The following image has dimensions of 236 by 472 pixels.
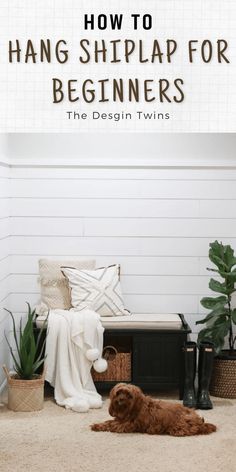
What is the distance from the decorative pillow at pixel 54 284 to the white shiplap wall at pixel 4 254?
9.9 inches

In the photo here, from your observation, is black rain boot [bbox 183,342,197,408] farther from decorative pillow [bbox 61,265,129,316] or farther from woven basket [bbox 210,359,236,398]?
decorative pillow [bbox 61,265,129,316]

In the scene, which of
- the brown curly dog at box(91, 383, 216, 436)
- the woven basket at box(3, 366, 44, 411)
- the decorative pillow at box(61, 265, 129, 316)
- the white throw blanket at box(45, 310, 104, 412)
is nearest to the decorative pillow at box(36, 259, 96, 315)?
the decorative pillow at box(61, 265, 129, 316)

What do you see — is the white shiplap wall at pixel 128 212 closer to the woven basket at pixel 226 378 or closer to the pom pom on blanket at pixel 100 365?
the woven basket at pixel 226 378

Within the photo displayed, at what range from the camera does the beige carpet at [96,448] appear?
4.04 meters

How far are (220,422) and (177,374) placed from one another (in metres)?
0.68

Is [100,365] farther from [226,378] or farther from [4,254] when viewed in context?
[4,254]

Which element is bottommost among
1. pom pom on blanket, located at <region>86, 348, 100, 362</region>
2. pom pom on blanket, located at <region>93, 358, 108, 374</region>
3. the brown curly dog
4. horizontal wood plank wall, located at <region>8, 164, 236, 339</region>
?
the brown curly dog

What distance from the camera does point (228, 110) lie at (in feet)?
7.56

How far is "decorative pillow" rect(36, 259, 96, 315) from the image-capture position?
227 inches

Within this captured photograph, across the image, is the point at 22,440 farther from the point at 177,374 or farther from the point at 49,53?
the point at 49,53

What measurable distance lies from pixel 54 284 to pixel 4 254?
0.42 metres

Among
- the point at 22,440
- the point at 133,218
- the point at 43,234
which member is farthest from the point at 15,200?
the point at 22,440

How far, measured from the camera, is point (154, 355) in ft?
18.1

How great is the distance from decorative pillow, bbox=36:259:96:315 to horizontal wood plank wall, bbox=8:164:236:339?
0.14m
